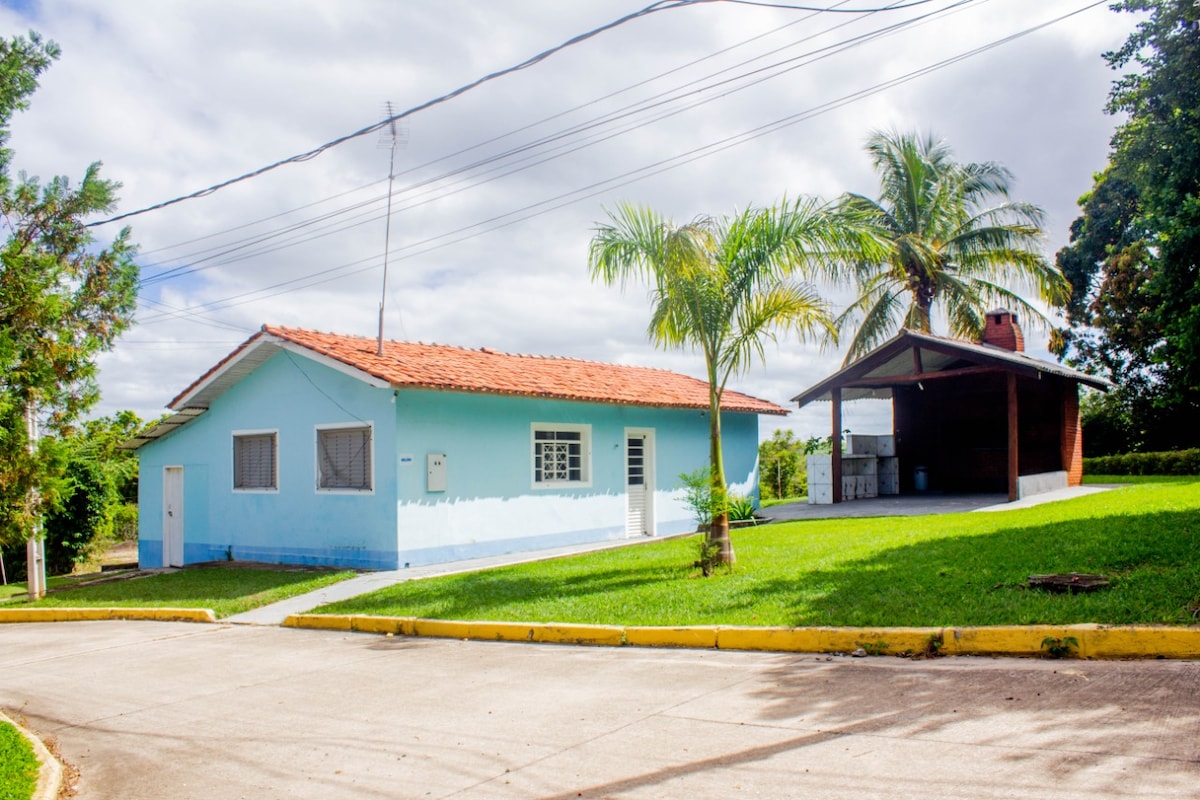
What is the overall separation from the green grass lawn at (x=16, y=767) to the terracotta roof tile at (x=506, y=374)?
27.7 ft

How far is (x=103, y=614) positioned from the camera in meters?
13.1

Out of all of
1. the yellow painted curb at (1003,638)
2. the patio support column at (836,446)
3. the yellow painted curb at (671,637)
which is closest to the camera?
the yellow painted curb at (1003,638)

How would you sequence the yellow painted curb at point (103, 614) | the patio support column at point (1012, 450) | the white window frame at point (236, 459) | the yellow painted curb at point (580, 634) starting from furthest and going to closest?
the patio support column at point (1012, 450) → the white window frame at point (236, 459) → the yellow painted curb at point (103, 614) → the yellow painted curb at point (580, 634)

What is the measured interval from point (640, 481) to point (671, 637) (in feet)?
36.9

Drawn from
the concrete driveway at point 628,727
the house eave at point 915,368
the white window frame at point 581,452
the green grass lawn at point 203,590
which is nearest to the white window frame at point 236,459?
the green grass lawn at point 203,590

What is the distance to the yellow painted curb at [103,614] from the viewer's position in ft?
40.1

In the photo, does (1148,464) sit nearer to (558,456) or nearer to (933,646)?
(558,456)

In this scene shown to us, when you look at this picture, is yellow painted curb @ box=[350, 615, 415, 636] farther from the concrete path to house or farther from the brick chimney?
the brick chimney

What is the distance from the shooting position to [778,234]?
456 inches

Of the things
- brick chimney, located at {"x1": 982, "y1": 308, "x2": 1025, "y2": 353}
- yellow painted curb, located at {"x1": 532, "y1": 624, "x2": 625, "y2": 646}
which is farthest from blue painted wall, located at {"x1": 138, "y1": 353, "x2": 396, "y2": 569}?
brick chimney, located at {"x1": 982, "y1": 308, "x2": 1025, "y2": 353}

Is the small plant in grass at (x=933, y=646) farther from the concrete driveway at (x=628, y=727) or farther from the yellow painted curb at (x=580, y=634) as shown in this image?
the yellow painted curb at (x=580, y=634)

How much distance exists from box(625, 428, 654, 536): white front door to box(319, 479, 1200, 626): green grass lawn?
16.0 feet

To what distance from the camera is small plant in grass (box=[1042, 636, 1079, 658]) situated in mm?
6785

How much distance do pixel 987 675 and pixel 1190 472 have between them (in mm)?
23084
